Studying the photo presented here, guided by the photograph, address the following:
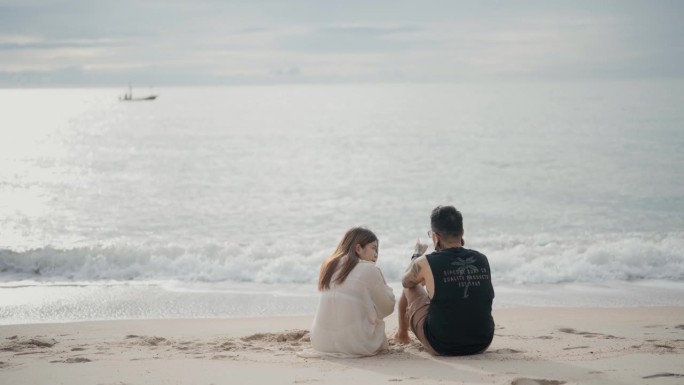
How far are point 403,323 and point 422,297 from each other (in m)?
0.38

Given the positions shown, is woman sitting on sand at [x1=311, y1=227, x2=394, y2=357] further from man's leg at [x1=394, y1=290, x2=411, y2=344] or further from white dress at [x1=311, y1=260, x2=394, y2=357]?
man's leg at [x1=394, y1=290, x2=411, y2=344]

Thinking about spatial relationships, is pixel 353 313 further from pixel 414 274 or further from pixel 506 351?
pixel 506 351

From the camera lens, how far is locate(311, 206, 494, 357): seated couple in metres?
5.21

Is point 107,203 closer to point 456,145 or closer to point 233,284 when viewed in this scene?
point 233,284

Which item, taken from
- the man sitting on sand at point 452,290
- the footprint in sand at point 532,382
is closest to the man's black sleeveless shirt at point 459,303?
the man sitting on sand at point 452,290

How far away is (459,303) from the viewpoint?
5.24m

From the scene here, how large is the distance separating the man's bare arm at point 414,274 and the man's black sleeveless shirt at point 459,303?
0.12 meters

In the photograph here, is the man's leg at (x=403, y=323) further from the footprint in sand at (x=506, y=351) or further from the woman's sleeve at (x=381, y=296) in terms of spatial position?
the footprint in sand at (x=506, y=351)

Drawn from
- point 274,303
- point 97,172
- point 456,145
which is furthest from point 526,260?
point 456,145

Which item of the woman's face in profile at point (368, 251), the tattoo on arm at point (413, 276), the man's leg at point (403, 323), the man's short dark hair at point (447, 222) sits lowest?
the man's leg at point (403, 323)

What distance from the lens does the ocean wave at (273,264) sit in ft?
34.3

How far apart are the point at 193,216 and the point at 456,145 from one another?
1977 centimetres

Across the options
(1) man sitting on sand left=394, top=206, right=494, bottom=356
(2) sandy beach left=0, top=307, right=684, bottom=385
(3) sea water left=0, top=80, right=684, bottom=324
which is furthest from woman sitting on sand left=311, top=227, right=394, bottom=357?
(3) sea water left=0, top=80, right=684, bottom=324

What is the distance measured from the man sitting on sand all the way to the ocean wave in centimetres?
515
